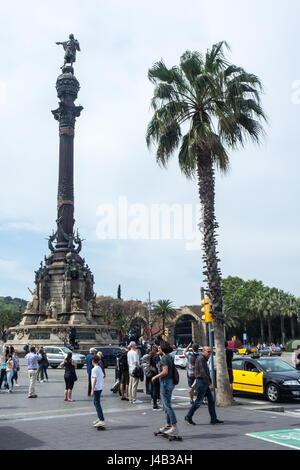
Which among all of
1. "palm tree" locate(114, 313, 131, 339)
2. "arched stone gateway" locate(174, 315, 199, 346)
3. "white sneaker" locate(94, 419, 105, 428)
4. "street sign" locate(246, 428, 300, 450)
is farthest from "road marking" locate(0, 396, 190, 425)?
"arched stone gateway" locate(174, 315, 199, 346)

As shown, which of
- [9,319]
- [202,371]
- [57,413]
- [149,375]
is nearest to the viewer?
[202,371]

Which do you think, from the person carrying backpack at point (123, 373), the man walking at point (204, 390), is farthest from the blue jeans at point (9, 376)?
the man walking at point (204, 390)

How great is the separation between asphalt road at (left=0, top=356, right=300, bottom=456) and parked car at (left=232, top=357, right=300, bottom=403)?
0.38 meters

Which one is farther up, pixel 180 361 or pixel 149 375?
pixel 149 375

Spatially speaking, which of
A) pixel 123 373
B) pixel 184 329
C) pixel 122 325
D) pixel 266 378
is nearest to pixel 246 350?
pixel 266 378

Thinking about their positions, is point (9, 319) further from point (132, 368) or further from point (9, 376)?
point (132, 368)

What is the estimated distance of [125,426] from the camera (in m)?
9.80

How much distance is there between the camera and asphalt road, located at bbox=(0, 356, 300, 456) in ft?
25.9

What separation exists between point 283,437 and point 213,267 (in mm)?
6127

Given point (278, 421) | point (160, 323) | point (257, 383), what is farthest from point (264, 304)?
point (278, 421)

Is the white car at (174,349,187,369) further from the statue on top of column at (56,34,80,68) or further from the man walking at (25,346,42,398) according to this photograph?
the statue on top of column at (56,34,80,68)

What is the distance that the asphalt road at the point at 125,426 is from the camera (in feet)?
25.9
